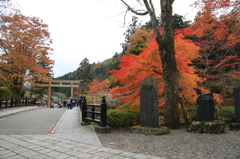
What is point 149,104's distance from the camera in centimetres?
625

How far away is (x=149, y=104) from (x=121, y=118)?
1.46 metres

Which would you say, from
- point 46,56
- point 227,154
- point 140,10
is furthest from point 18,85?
point 227,154

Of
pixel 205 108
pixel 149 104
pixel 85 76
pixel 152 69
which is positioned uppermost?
pixel 85 76

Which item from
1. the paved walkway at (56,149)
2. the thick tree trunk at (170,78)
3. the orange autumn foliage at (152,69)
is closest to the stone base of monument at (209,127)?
the thick tree trunk at (170,78)

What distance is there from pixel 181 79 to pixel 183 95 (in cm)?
114

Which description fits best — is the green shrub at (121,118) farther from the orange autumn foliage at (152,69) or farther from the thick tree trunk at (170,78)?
the thick tree trunk at (170,78)

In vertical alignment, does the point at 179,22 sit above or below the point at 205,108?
above

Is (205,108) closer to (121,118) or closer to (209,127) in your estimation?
(209,127)

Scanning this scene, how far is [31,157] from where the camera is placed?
343cm

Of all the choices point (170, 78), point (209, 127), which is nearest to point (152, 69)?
point (170, 78)

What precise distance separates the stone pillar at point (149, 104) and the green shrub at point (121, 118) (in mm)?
927

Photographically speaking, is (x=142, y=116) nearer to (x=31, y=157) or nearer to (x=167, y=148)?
(x=167, y=148)

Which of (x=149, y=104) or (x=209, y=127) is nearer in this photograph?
(x=209, y=127)

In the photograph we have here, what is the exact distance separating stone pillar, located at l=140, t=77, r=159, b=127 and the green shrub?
3.04ft
